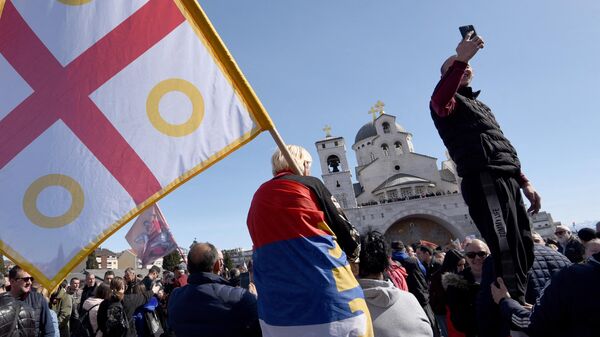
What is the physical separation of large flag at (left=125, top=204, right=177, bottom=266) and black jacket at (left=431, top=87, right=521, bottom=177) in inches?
337

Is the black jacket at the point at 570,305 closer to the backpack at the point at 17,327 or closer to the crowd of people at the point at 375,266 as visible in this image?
the crowd of people at the point at 375,266

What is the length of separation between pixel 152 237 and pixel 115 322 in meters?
5.12

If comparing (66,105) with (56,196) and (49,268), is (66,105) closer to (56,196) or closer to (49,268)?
(56,196)

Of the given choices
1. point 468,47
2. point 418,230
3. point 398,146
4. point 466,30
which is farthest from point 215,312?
point 398,146

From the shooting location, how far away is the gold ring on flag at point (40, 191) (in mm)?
2846

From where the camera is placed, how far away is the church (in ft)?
143

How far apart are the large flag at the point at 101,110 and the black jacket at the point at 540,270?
2339 millimetres

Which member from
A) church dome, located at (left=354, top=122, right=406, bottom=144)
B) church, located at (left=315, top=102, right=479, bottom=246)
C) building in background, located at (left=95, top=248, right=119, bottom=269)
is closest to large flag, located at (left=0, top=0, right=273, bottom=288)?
church, located at (left=315, top=102, right=479, bottom=246)

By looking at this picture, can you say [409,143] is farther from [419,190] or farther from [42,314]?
[42,314]

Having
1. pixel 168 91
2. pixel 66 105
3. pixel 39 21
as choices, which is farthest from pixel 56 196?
pixel 39 21

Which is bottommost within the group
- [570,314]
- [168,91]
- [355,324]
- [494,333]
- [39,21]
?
[494,333]

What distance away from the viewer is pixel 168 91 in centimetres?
295

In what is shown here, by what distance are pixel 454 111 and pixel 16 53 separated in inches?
133

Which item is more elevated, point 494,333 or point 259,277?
point 259,277
